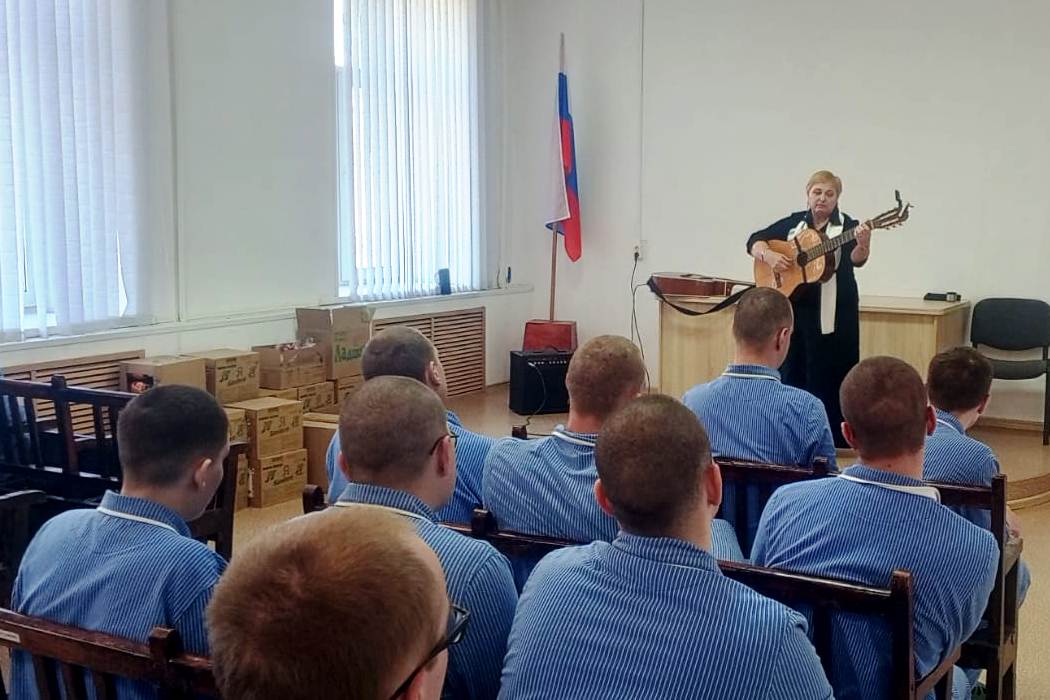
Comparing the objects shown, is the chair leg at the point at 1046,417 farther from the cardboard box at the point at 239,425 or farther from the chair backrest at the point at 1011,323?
the cardboard box at the point at 239,425

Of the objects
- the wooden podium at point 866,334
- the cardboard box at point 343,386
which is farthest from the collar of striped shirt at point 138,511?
the wooden podium at point 866,334

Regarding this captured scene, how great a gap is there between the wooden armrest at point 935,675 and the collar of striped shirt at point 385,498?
3.07ft

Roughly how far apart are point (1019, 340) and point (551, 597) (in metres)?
5.67

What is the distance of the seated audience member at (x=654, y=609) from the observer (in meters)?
1.31

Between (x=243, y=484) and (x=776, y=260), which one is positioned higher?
(x=776, y=260)

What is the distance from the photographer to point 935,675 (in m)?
1.86

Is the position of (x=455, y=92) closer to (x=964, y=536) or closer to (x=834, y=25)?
(x=834, y=25)

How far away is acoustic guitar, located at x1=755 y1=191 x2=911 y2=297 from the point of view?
16.7 ft

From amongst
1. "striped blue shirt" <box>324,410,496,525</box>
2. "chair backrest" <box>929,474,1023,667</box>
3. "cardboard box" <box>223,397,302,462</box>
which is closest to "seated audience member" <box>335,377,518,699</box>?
"striped blue shirt" <box>324,410,496,525</box>

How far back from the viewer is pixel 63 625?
1.44 metres

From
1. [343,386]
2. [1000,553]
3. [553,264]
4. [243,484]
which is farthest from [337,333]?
[1000,553]

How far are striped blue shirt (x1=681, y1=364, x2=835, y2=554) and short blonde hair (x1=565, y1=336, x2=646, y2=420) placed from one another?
533mm

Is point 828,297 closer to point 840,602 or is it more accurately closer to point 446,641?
point 840,602

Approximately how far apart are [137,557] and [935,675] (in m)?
1.43
